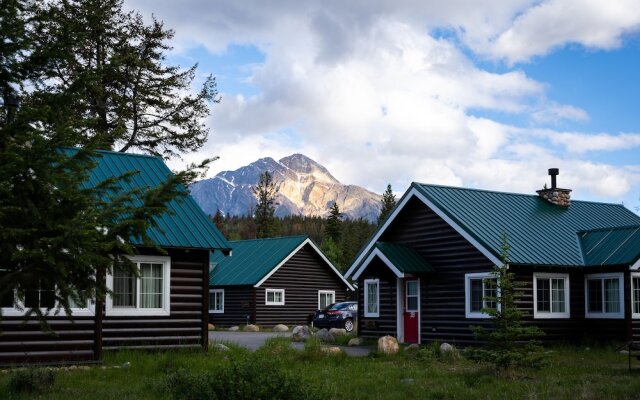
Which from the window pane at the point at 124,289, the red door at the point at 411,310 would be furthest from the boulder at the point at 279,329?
the window pane at the point at 124,289

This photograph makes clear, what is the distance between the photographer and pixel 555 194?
33.6 metres

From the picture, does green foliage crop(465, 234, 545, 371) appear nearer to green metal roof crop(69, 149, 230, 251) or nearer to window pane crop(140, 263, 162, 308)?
green metal roof crop(69, 149, 230, 251)

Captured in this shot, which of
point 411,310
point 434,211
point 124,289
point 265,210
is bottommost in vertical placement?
point 411,310

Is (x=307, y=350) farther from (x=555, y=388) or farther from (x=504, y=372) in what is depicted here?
(x=555, y=388)

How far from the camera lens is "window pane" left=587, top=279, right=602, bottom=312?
94.9 ft

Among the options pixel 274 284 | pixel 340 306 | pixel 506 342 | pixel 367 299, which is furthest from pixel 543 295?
pixel 274 284

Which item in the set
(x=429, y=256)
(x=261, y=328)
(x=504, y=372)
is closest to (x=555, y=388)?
(x=504, y=372)

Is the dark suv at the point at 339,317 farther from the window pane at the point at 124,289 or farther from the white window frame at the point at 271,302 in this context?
the window pane at the point at 124,289

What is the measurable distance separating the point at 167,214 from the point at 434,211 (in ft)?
36.5

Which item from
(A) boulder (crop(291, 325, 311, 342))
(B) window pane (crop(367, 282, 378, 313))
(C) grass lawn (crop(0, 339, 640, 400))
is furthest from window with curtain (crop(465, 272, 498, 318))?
(A) boulder (crop(291, 325, 311, 342))

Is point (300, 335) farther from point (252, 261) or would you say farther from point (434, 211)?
point (252, 261)

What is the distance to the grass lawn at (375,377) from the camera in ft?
49.6

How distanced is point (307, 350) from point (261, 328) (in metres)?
23.0

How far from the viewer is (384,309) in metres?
32.0
